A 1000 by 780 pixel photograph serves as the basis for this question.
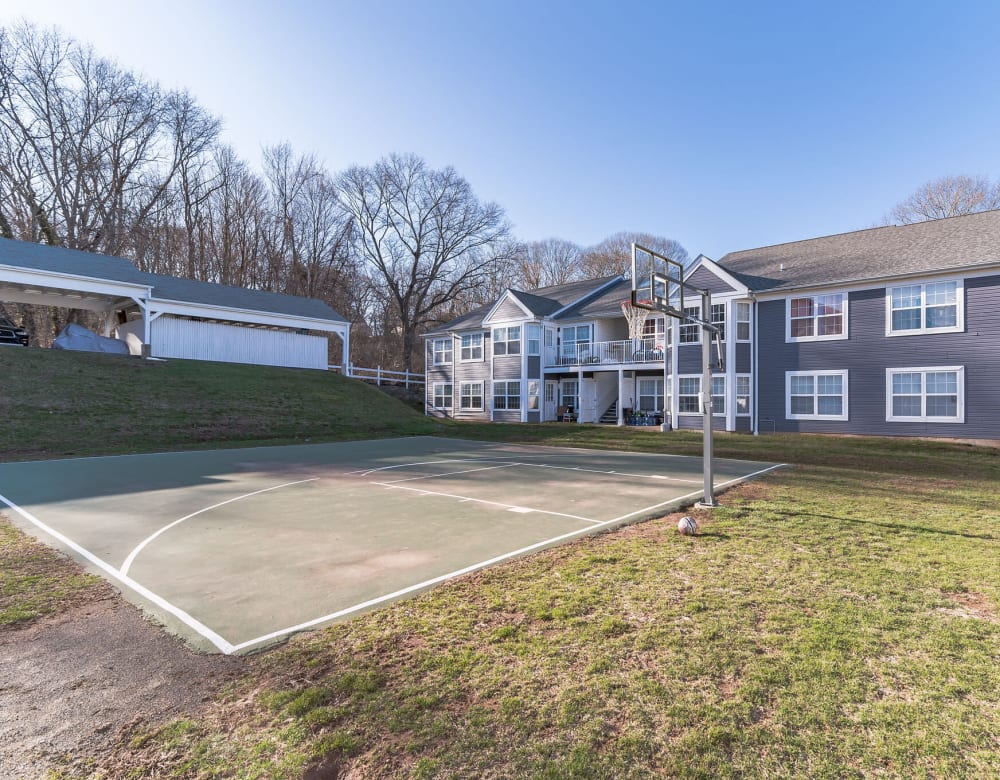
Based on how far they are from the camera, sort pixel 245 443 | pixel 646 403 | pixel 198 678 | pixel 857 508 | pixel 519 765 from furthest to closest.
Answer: pixel 646 403
pixel 245 443
pixel 857 508
pixel 198 678
pixel 519 765

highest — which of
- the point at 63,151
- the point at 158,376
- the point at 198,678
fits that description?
the point at 63,151

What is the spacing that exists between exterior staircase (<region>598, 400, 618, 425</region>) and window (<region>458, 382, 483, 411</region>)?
7782mm

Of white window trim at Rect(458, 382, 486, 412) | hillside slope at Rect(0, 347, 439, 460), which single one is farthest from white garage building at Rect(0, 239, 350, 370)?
white window trim at Rect(458, 382, 486, 412)

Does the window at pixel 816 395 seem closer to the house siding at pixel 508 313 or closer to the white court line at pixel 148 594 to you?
the house siding at pixel 508 313

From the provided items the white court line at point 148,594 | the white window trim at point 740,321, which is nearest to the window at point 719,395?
the white window trim at point 740,321

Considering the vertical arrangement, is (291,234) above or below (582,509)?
above

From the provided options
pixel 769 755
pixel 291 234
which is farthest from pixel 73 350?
pixel 769 755

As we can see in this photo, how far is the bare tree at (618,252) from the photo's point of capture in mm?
52188

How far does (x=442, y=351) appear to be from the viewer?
35500mm

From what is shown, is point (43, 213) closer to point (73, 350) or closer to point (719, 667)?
point (73, 350)

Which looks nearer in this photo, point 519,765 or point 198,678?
point 519,765

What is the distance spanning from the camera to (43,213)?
32.2 meters

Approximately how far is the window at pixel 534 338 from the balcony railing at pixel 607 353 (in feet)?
1.86

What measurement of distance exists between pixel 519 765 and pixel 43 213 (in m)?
42.8
